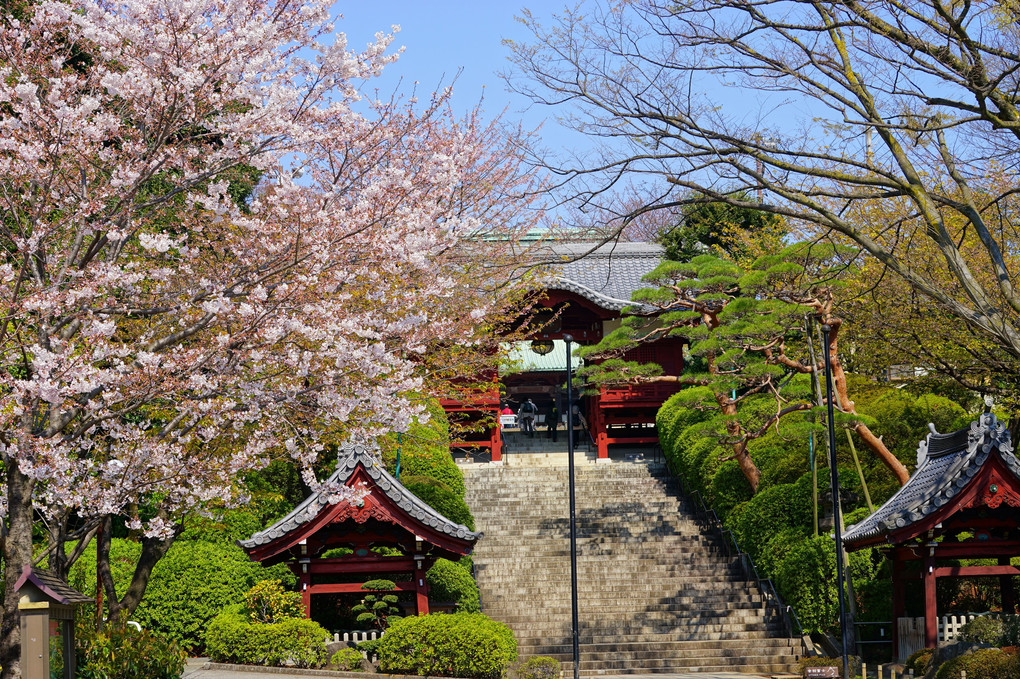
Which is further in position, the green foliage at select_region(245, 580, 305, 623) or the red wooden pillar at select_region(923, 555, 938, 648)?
the green foliage at select_region(245, 580, 305, 623)

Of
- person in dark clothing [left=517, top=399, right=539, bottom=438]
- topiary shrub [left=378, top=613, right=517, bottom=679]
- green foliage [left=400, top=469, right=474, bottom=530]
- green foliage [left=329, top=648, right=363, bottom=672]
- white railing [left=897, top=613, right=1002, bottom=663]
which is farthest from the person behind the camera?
person in dark clothing [left=517, top=399, right=539, bottom=438]

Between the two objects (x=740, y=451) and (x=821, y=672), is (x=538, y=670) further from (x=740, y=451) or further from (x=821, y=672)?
(x=740, y=451)

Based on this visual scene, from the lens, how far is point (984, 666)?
14453mm

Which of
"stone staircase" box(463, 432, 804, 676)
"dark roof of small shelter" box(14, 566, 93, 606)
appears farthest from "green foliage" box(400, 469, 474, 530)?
"dark roof of small shelter" box(14, 566, 93, 606)

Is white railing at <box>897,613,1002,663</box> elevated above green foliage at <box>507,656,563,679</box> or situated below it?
above

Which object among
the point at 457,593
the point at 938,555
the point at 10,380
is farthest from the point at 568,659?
the point at 10,380

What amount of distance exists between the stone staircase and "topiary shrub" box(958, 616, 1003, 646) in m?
4.16

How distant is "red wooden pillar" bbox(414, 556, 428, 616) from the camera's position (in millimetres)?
19000

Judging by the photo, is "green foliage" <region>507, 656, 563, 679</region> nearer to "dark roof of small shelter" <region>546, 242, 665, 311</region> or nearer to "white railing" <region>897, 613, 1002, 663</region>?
"white railing" <region>897, 613, 1002, 663</region>

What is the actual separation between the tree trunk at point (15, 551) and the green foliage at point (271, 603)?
375 inches

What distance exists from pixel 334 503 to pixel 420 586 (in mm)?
2307

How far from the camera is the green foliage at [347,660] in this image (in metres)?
17.8

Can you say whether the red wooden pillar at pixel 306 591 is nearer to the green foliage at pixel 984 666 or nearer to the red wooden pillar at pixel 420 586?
the red wooden pillar at pixel 420 586

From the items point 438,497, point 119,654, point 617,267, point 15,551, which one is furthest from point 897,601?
point 617,267
